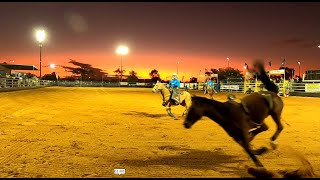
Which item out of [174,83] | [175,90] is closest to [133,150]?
[175,90]

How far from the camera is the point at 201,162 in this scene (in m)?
A: 7.06

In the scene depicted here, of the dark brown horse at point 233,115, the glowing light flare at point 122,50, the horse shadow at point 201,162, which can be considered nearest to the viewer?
the dark brown horse at point 233,115

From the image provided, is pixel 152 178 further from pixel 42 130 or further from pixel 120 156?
pixel 42 130

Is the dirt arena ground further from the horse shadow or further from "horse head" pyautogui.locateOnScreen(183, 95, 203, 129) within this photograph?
"horse head" pyautogui.locateOnScreen(183, 95, 203, 129)

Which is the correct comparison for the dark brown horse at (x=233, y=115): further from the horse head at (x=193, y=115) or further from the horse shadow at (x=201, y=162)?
the horse shadow at (x=201, y=162)

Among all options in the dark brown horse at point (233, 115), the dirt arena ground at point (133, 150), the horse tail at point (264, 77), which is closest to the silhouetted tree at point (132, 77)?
the dirt arena ground at point (133, 150)

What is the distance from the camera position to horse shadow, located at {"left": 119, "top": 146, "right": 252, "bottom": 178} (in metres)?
6.56

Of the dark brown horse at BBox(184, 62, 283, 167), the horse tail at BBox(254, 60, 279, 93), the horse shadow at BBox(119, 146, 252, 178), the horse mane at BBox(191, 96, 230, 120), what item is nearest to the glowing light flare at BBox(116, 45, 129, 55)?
the horse tail at BBox(254, 60, 279, 93)

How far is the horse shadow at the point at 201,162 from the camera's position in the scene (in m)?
6.56

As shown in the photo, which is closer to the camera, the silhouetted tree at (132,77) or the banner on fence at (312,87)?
the banner on fence at (312,87)

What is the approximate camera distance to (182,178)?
5855mm

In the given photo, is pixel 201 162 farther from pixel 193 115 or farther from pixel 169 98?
pixel 169 98

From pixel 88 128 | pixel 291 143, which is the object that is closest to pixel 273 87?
pixel 291 143

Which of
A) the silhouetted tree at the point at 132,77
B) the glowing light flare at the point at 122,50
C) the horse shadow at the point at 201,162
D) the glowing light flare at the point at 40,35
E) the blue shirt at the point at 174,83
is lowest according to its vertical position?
the horse shadow at the point at 201,162
